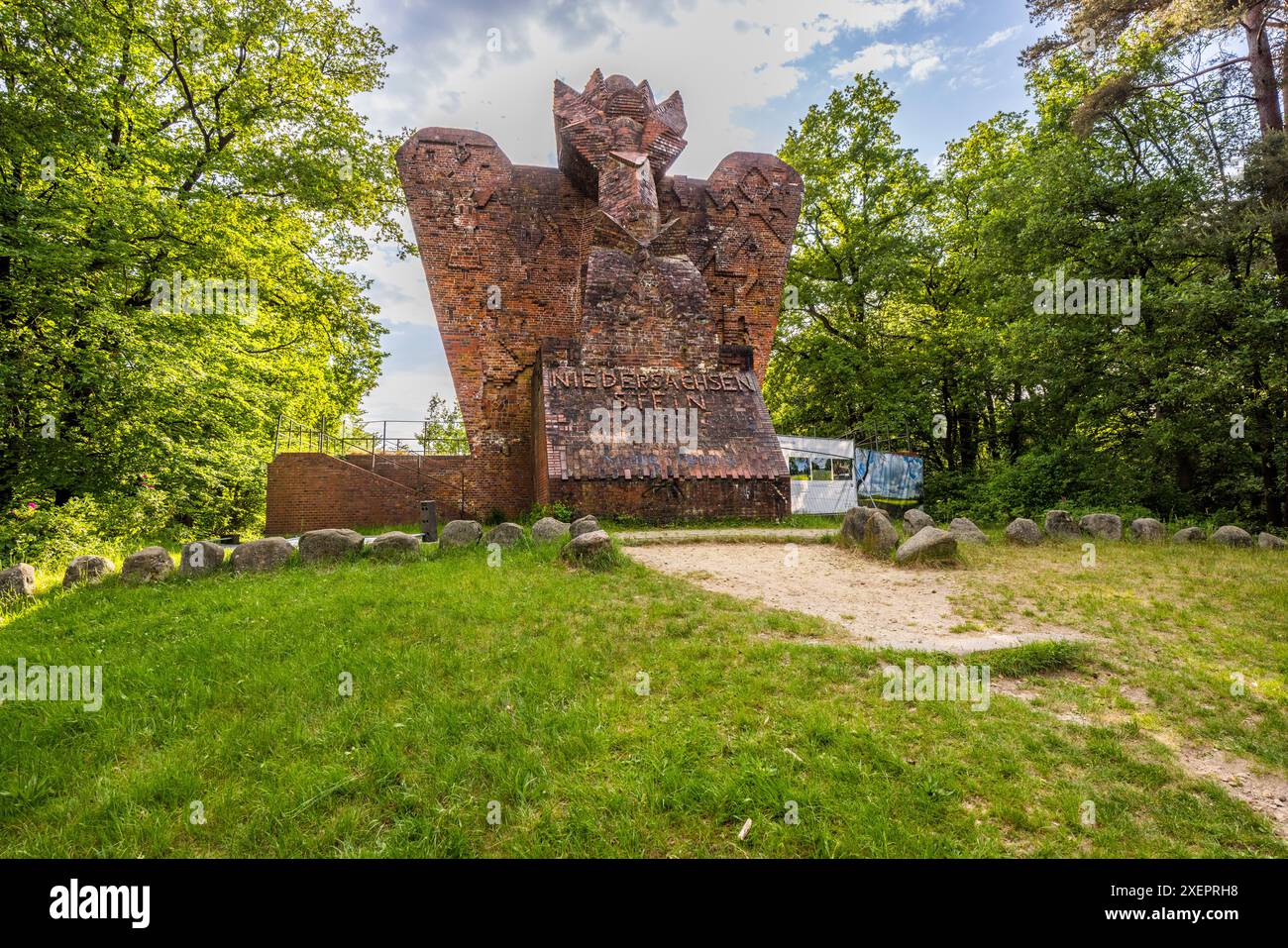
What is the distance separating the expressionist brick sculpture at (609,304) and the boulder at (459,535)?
312cm

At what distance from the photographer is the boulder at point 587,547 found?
694cm

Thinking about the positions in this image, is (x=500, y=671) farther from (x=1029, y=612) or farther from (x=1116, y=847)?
(x=1029, y=612)

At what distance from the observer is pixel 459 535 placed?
8266 mm

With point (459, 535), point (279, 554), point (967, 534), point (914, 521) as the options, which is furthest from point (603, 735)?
point (967, 534)

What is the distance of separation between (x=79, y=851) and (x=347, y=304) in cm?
1770

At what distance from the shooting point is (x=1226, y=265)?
1198 cm

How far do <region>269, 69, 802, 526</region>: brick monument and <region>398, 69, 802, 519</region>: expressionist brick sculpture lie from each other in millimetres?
44

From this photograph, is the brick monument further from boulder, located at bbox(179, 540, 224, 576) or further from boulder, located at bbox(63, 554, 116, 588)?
boulder, located at bbox(63, 554, 116, 588)

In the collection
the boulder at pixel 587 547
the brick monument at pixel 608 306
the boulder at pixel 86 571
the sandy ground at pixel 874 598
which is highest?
the brick monument at pixel 608 306

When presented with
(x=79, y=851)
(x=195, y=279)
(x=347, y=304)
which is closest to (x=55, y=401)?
(x=195, y=279)

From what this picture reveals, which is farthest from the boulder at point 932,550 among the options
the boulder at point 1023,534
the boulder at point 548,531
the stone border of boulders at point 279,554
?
the boulder at point 548,531

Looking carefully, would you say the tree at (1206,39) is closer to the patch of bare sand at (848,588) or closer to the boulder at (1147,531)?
the boulder at (1147,531)

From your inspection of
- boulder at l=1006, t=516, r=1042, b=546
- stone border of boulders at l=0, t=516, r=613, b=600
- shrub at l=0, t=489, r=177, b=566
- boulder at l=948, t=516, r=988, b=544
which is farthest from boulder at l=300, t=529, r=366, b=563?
boulder at l=1006, t=516, r=1042, b=546

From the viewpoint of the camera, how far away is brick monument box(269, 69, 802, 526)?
12172 mm
